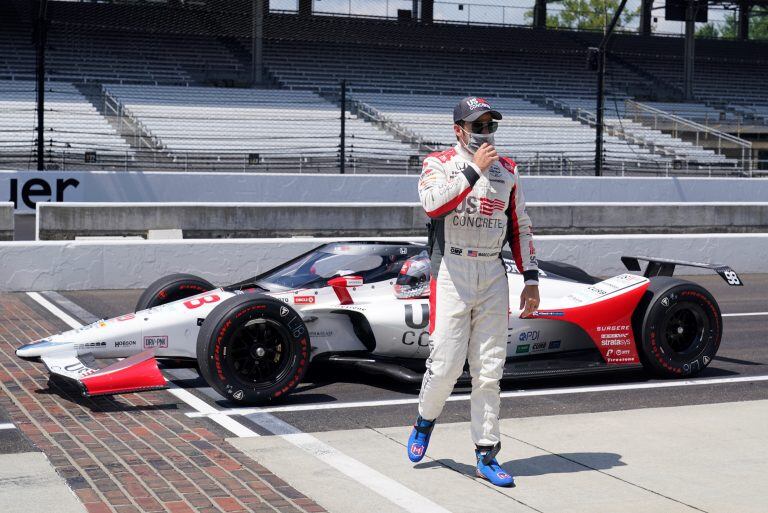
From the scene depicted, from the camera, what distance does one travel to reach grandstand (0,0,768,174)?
32.1 metres

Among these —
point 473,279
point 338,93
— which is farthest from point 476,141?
point 338,93

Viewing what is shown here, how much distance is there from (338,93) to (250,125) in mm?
6735

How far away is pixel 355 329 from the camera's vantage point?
846 cm

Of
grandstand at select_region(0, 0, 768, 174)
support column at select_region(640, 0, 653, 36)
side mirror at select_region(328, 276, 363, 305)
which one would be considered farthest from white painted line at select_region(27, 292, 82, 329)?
support column at select_region(640, 0, 653, 36)

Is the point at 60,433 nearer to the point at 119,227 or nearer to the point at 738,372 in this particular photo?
the point at 738,372

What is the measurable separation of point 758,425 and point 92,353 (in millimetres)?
4379

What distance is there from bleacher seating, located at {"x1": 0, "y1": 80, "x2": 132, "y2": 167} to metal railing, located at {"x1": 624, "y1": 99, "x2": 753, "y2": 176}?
19.1 m

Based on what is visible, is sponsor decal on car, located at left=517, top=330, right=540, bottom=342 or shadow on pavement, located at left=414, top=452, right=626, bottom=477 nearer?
shadow on pavement, located at left=414, top=452, right=626, bottom=477

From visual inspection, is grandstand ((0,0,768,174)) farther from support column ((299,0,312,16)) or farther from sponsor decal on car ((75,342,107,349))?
sponsor decal on car ((75,342,107,349))

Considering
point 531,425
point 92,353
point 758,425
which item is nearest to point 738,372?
point 758,425

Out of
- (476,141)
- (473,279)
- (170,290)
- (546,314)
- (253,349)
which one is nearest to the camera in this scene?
(473,279)

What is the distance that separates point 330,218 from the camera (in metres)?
20.6

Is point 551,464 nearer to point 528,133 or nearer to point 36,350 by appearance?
point 36,350

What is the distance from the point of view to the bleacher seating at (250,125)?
32.0 metres
